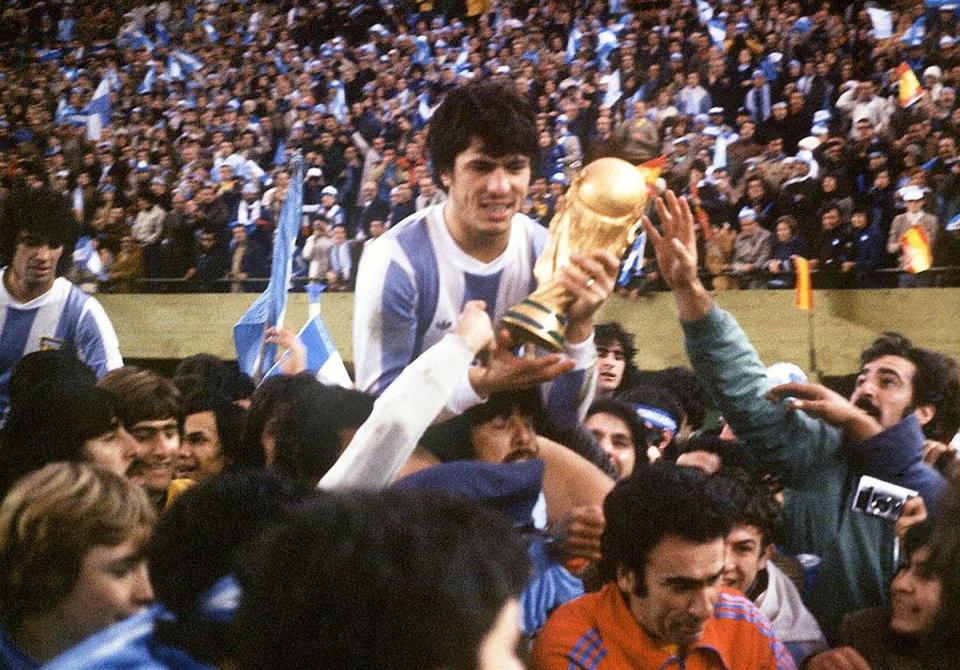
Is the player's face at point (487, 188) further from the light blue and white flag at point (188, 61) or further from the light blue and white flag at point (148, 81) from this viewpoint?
the light blue and white flag at point (188, 61)

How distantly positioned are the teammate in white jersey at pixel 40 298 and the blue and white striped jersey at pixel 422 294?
236cm

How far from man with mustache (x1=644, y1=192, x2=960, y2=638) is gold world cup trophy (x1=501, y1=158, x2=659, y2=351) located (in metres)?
0.32

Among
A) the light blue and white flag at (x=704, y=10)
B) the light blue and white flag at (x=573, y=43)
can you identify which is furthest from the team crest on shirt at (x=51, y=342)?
the light blue and white flag at (x=573, y=43)

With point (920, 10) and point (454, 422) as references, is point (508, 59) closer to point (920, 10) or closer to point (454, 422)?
point (920, 10)

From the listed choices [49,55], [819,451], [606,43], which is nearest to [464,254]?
[819,451]

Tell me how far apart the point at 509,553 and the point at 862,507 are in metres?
2.06

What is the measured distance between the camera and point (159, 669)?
5.56ft

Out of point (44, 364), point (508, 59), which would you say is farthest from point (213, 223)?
point (44, 364)

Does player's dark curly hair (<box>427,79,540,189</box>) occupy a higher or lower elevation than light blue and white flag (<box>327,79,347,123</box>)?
lower

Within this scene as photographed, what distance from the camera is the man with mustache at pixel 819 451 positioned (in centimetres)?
311

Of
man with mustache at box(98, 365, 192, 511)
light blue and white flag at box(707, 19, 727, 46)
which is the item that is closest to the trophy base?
man with mustache at box(98, 365, 192, 511)

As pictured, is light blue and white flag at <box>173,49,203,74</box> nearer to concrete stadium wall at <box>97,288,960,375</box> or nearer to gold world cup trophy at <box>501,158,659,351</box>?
concrete stadium wall at <box>97,288,960,375</box>

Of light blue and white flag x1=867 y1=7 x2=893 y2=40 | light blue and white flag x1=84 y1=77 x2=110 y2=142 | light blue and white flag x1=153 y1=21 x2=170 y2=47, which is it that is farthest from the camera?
light blue and white flag x1=153 y1=21 x2=170 y2=47

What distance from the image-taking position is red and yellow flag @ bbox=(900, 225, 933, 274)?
9.55 meters
